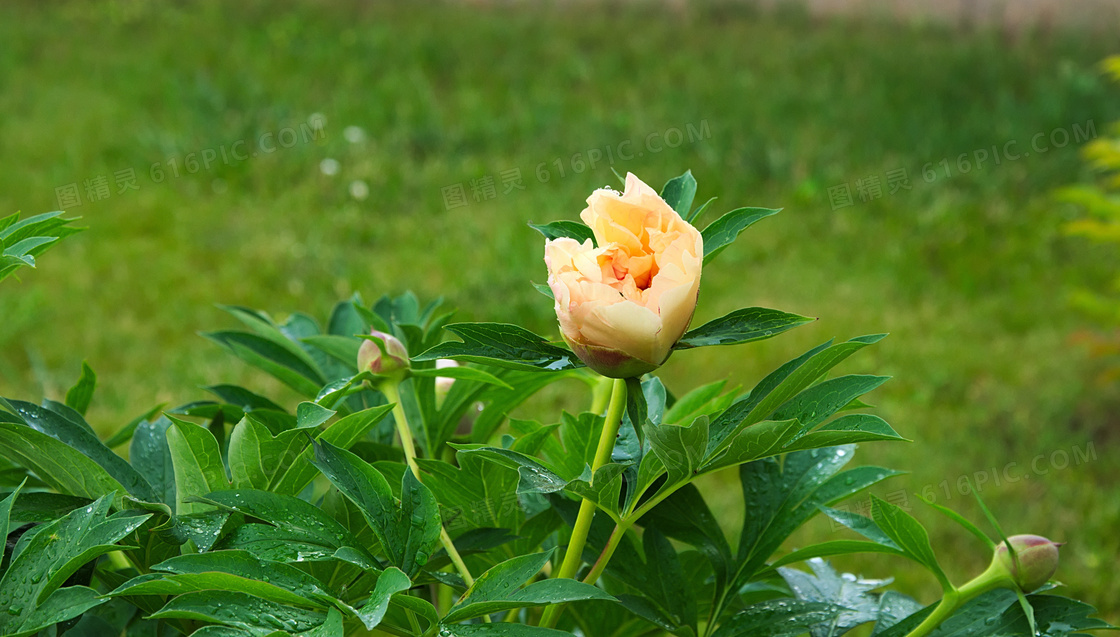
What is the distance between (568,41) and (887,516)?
16.1 feet

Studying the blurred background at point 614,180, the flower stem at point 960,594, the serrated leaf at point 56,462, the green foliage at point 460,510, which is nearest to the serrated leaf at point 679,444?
the green foliage at point 460,510

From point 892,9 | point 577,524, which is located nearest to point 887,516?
point 577,524

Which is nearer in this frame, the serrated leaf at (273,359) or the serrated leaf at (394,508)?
the serrated leaf at (394,508)

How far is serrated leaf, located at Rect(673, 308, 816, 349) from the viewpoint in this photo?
56cm

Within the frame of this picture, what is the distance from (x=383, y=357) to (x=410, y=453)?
78 millimetres

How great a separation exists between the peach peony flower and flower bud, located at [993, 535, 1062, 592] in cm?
27

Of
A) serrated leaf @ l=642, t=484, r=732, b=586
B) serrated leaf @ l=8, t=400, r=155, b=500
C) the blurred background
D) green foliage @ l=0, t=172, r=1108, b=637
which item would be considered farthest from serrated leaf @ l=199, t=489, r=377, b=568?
the blurred background

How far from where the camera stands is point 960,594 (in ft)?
2.03

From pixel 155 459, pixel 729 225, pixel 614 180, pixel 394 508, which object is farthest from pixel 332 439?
pixel 614 180

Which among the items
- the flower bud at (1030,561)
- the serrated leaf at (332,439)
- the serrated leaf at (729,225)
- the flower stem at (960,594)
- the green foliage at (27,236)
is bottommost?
the flower stem at (960,594)

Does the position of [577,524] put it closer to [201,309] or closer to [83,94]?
[201,309]

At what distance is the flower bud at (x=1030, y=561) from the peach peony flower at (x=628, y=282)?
27 cm

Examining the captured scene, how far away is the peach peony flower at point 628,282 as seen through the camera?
0.52 meters

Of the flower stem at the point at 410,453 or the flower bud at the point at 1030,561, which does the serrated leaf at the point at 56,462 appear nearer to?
the flower stem at the point at 410,453
